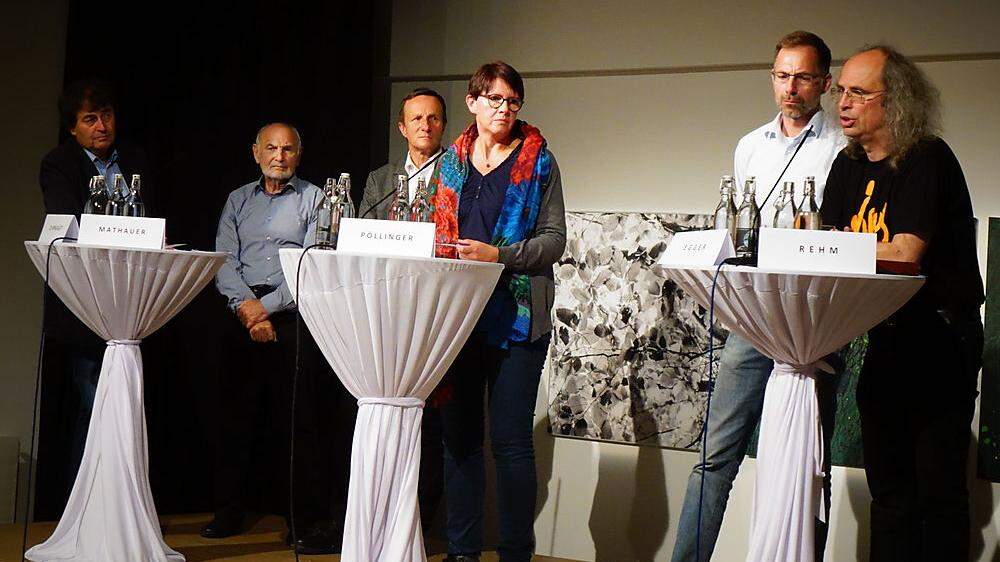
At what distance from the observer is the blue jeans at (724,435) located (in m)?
3.11

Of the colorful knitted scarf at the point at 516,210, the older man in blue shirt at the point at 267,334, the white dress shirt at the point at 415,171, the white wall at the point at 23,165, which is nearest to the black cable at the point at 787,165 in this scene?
the colorful knitted scarf at the point at 516,210

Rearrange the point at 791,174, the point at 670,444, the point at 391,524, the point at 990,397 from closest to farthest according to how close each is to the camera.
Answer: the point at 391,524 < the point at 791,174 < the point at 990,397 < the point at 670,444

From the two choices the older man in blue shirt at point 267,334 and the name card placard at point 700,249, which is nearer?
the name card placard at point 700,249

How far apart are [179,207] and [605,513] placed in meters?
2.36

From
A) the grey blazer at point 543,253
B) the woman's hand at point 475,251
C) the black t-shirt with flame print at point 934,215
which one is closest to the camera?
the black t-shirt with flame print at point 934,215

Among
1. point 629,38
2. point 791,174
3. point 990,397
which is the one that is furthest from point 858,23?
point 990,397

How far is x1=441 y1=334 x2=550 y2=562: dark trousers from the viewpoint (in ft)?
10.7

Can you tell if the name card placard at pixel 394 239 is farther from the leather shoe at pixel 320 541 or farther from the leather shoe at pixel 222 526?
the leather shoe at pixel 222 526

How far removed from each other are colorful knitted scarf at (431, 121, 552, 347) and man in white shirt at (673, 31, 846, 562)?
64 cm

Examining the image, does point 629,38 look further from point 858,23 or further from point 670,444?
point 670,444

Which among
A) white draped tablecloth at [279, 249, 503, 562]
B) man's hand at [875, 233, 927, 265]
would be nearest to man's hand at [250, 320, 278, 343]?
white draped tablecloth at [279, 249, 503, 562]

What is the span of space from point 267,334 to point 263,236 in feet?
1.35

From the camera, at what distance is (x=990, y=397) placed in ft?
12.7

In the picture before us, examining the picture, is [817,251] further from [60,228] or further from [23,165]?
[23,165]
